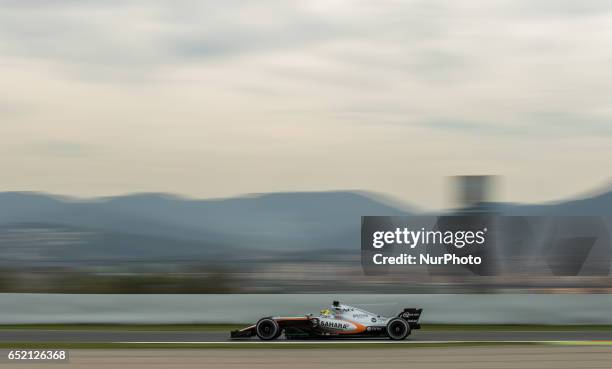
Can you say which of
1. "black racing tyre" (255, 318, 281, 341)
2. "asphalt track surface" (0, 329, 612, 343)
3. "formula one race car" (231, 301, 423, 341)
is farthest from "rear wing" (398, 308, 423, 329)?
"black racing tyre" (255, 318, 281, 341)

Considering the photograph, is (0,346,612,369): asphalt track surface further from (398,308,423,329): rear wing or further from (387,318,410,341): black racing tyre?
(398,308,423,329): rear wing

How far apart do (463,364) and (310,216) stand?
2751 cm

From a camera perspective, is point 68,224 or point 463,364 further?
point 68,224

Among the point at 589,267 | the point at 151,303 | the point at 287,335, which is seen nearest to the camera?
Answer: the point at 287,335

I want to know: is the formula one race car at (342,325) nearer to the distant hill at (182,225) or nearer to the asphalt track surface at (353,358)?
the asphalt track surface at (353,358)

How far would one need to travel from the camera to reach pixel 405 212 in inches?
1152

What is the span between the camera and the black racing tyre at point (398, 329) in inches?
735

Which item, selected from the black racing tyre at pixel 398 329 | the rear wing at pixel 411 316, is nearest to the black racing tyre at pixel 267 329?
the black racing tyre at pixel 398 329

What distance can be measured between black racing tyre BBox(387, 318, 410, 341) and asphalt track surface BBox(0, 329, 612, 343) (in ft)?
1.07

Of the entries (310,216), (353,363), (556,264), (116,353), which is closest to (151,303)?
(116,353)

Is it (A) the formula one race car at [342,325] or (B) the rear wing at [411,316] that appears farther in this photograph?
(B) the rear wing at [411,316]

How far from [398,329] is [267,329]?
2.74 m

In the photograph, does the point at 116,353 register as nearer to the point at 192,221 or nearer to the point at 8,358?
the point at 8,358

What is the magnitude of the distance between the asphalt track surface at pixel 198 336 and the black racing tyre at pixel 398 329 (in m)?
0.33
